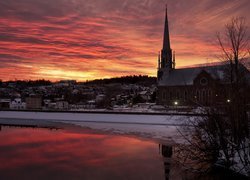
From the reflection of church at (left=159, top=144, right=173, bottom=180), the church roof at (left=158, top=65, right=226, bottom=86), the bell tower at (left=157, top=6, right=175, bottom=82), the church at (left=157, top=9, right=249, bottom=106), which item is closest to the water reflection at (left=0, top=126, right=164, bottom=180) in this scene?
the reflection of church at (left=159, top=144, right=173, bottom=180)

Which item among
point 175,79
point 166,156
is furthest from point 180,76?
point 166,156

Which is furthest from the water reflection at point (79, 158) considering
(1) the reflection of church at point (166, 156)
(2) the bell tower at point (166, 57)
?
(2) the bell tower at point (166, 57)

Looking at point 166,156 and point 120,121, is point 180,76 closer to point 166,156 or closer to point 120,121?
point 120,121

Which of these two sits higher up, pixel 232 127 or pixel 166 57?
pixel 166 57

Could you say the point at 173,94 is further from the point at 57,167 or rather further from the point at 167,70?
the point at 57,167

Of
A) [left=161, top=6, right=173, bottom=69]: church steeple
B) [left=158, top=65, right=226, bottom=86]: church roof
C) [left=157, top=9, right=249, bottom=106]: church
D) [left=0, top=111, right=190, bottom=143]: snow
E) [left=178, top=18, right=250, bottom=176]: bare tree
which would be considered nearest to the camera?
[left=178, top=18, right=250, bottom=176]: bare tree

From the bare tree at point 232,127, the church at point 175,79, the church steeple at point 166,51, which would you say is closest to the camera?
the bare tree at point 232,127

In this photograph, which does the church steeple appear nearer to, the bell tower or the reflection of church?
the bell tower

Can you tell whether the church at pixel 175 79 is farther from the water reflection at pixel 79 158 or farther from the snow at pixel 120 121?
the water reflection at pixel 79 158

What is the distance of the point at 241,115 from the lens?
15.1 m

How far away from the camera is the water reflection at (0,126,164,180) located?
53.1 feet

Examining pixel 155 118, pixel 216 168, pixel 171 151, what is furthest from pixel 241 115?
pixel 155 118

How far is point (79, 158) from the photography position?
20.2 meters

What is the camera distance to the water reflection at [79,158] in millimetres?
16172
